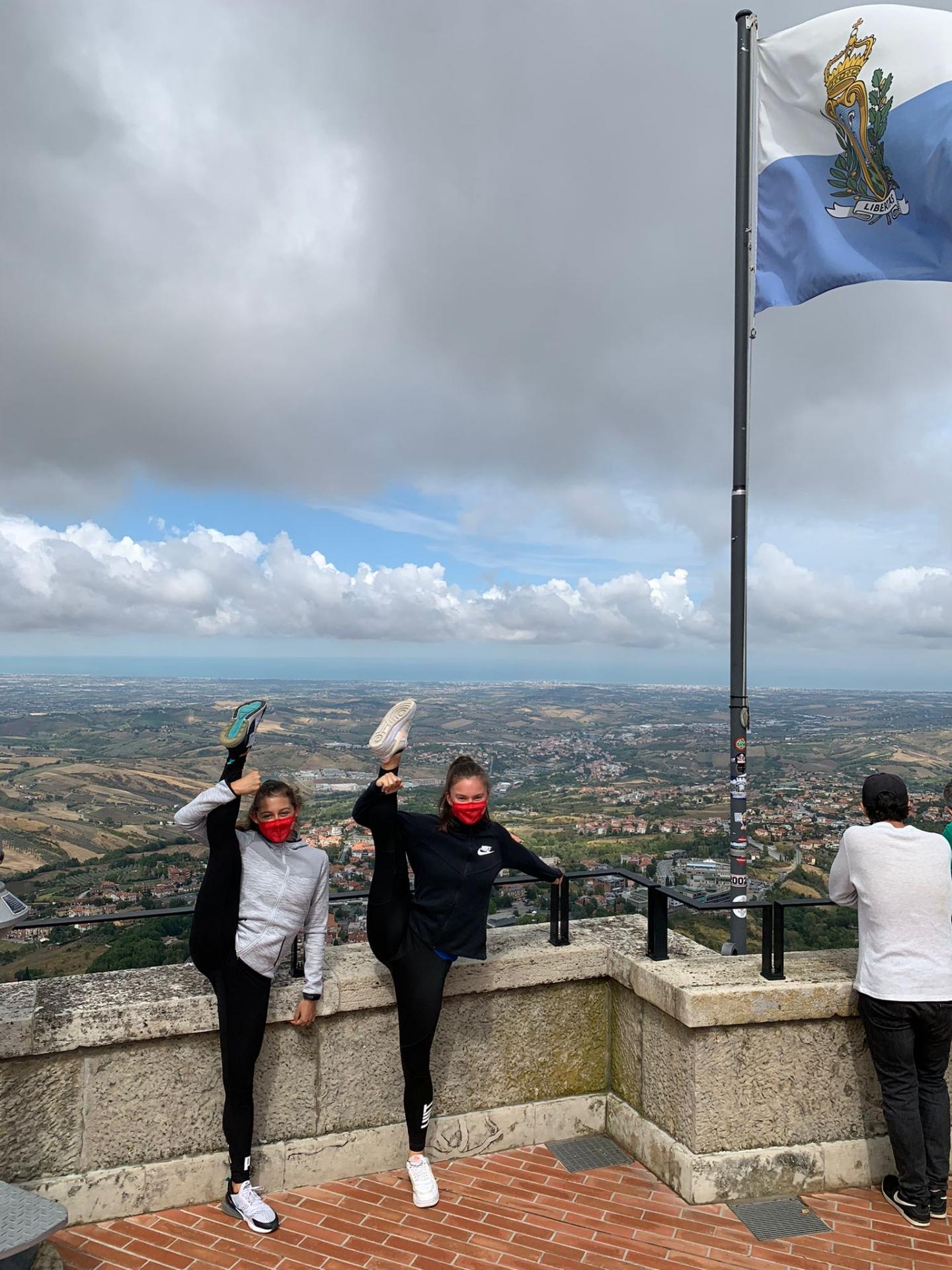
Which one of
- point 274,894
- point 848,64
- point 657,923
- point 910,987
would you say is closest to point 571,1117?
point 657,923

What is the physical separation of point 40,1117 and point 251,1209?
0.92 metres

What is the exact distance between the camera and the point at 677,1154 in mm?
3414

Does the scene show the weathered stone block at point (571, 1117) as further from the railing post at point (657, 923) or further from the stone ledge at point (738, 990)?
the railing post at point (657, 923)

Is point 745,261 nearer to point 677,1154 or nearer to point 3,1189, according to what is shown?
point 677,1154

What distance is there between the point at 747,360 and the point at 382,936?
3380 mm

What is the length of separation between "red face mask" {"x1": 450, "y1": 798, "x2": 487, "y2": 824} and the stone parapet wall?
83 centimetres

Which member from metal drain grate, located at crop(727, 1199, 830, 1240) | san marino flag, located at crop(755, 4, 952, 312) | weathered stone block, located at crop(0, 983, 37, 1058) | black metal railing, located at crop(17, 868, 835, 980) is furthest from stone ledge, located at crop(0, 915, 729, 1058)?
san marino flag, located at crop(755, 4, 952, 312)

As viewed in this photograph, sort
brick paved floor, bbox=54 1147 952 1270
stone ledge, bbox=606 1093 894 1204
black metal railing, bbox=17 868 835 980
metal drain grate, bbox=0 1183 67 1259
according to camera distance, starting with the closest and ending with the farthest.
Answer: metal drain grate, bbox=0 1183 67 1259
brick paved floor, bbox=54 1147 952 1270
stone ledge, bbox=606 1093 894 1204
black metal railing, bbox=17 868 835 980

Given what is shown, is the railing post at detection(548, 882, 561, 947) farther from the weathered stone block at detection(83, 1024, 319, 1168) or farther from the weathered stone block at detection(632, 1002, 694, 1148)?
the weathered stone block at detection(83, 1024, 319, 1168)

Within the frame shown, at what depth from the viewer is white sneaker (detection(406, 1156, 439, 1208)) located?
10.7 feet

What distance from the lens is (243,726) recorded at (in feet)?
9.78

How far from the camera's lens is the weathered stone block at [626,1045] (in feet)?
12.4

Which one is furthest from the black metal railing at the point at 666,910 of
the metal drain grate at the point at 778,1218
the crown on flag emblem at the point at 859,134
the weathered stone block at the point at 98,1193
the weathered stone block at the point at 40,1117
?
the crown on flag emblem at the point at 859,134

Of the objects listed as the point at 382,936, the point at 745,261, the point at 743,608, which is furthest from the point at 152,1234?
the point at 745,261
